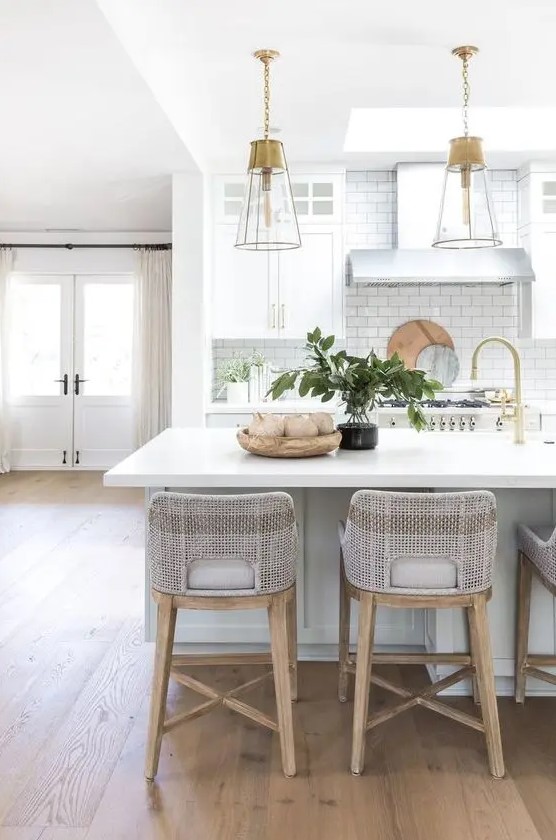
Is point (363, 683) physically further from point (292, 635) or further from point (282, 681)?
point (292, 635)

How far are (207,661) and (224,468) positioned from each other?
0.64m

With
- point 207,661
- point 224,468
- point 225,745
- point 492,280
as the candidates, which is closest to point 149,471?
point 224,468

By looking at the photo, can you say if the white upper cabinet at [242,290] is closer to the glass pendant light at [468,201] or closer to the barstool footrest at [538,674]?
the glass pendant light at [468,201]

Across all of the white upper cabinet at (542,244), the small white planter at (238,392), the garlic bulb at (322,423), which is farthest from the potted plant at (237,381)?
the garlic bulb at (322,423)

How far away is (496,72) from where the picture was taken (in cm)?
373

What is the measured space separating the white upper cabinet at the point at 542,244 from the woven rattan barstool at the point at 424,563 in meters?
3.67

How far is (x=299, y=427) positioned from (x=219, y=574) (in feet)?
2.17

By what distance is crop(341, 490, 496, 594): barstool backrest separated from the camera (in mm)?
2004

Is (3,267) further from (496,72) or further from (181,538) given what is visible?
(181,538)

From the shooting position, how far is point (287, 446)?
2.43 m

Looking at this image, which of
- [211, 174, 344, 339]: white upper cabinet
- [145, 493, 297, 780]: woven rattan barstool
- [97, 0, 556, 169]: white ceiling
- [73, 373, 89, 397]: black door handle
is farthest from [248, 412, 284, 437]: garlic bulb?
[73, 373, 89, 397]: black door handle

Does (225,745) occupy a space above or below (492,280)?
below

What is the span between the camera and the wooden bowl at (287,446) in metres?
2.43

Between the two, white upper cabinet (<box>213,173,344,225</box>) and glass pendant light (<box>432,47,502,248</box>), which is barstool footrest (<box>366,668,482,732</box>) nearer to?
glass pendant light (<box>432,47,502,248</box>)
